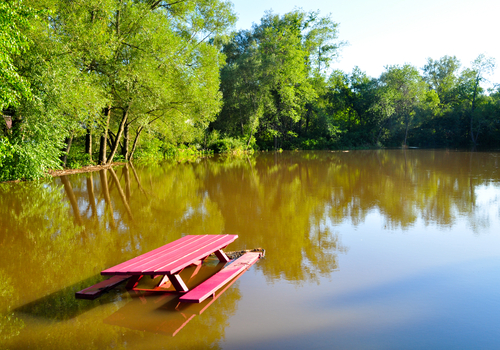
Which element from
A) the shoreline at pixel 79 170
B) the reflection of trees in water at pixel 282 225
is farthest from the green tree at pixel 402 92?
the reflection of trees in water at pixel 282 225

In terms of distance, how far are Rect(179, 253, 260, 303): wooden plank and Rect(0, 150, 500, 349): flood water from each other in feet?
0.44

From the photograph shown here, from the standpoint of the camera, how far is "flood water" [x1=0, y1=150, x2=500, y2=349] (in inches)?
147

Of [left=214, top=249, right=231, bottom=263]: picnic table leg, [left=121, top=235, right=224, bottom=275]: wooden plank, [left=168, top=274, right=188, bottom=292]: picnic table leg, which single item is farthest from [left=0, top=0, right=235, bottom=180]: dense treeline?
[left=168, top=274, right=188, bottom=292]: picnic table leg

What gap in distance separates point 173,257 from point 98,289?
3.27ft

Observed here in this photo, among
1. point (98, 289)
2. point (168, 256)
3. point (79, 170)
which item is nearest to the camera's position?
point (98, 289)

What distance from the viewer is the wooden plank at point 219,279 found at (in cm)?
432

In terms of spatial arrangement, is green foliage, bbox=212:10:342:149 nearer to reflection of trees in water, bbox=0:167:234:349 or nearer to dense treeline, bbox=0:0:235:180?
dense treeline, bbox=0:0:235:180

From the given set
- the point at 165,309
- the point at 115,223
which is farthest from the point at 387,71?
the point at 165,309

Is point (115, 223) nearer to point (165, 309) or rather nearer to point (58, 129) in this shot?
point (165, 309)

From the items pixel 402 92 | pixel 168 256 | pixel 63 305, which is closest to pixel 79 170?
pixel 63 305

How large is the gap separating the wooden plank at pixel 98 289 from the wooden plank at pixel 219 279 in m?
1.09

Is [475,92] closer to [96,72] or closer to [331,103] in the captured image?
[331,103]

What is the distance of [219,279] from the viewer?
Answer: 484 cm

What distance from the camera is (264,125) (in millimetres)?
46469
